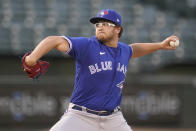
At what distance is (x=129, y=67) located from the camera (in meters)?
11.9

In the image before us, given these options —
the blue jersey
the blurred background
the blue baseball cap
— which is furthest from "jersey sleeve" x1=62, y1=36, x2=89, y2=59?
the blurred background

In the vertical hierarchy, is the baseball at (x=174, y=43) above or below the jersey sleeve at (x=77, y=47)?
below

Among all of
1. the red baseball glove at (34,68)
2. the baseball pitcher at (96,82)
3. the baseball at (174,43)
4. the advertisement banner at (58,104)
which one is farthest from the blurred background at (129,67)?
the red baseball glove at (34,68)

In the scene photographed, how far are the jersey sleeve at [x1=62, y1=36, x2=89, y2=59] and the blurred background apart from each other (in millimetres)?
5846

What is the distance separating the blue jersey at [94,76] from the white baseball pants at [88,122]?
0.30ft

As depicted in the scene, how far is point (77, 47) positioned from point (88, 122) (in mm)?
733

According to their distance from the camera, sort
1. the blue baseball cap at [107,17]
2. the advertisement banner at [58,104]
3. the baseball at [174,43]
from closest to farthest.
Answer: the blue baseball cap at [107,17] → the baseball at [174,43] → the advertisement banner at [58,104]

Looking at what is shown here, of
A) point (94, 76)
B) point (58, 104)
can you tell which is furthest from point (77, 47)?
point (58, 104)

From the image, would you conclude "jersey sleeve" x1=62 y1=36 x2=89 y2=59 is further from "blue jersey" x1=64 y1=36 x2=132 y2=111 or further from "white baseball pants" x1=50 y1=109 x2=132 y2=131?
"white baseball pants" x1=50 y1=109 x2=132 y2=131

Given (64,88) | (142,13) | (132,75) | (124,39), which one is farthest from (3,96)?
(142,13)

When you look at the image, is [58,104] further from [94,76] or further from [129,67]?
[94,76]

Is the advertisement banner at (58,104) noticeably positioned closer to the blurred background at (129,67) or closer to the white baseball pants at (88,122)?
the blurred background at (129,67)

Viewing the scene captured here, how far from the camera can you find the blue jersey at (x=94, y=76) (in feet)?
15.2

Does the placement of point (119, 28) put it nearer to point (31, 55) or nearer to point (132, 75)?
point (31, 55)
